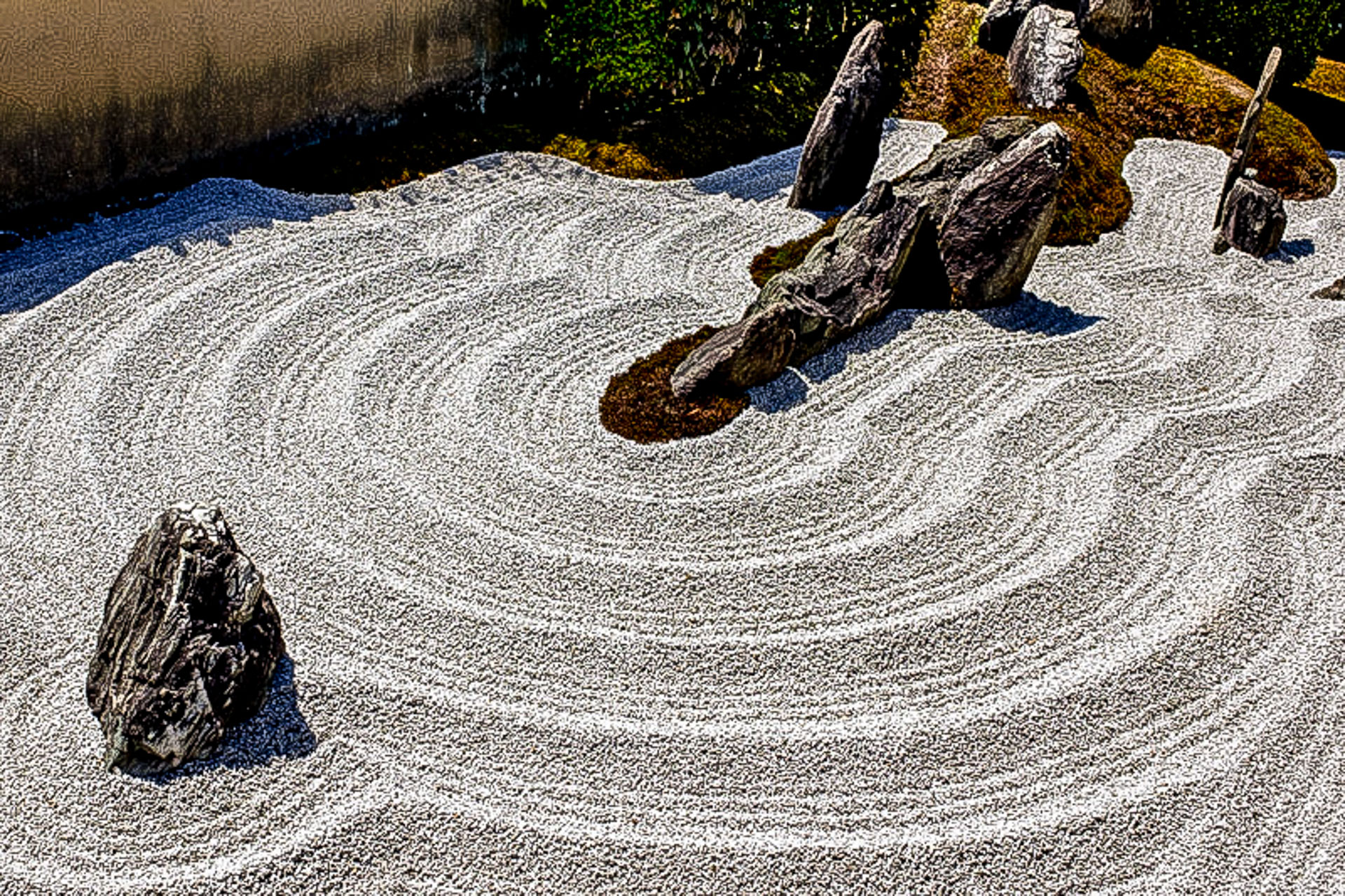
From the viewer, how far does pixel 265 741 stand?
7.48m

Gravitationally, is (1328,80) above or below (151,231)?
above

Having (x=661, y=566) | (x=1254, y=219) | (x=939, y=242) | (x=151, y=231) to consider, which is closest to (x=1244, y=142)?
(x=1254, y=219)

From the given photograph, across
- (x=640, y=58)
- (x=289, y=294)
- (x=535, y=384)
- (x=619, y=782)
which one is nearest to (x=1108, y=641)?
(x=619, y=782)

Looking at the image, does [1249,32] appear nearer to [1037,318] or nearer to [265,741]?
[1037,318]

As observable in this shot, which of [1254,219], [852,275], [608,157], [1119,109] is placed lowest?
[852,275]

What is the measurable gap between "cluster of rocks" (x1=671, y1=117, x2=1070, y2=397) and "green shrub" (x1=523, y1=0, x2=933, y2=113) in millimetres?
5223

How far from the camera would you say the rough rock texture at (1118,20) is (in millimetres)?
19266

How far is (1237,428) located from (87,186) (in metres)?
12.6

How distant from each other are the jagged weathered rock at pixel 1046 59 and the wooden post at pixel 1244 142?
10.3ft

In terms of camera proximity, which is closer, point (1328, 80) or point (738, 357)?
point (738, 357)

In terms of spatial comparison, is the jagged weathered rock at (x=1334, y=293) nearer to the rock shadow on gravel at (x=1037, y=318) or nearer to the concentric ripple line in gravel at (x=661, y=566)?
the concentric ripple line in gravel at (x=661, y=566)

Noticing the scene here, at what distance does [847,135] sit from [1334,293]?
19.7 ft

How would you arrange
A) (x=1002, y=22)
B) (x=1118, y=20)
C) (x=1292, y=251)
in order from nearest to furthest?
1. (x=1292, y=251)
2. (x=1118, y=20)
3. (x=1002, y=22)

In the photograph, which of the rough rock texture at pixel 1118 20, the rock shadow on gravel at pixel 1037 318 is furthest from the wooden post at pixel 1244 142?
the rough rock texture at pixel 1118 20
